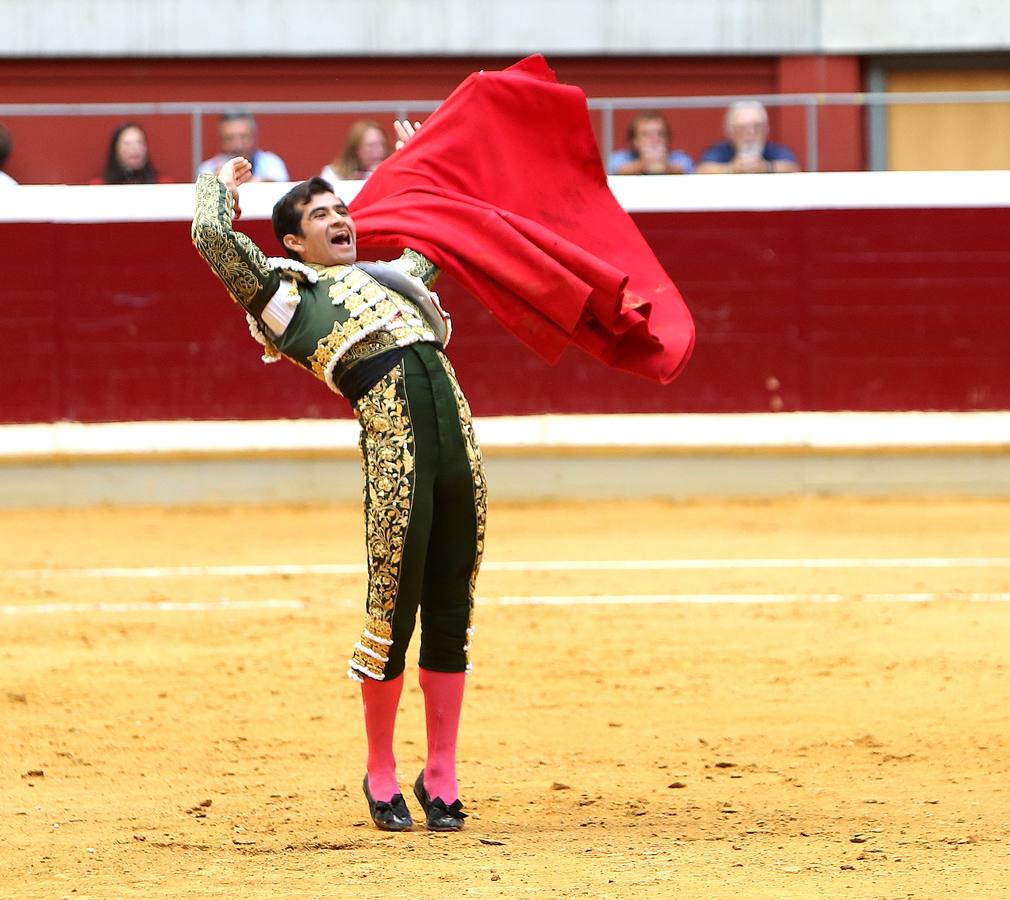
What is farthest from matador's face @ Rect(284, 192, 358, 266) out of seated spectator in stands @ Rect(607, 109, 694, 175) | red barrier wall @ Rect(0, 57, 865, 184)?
red barrier wall @ Rect(0, 57, 865, 184)

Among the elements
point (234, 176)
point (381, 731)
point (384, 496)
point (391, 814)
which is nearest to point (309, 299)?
point (234, 176)

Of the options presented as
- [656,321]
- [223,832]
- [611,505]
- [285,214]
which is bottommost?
[611,505]

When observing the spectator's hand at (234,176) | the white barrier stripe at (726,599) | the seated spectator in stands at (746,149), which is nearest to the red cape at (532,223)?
the spectator's hand at (234,176)

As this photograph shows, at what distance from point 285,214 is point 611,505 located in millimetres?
6261

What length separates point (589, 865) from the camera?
141 inches

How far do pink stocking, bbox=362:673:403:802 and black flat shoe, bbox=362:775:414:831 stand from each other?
13mm

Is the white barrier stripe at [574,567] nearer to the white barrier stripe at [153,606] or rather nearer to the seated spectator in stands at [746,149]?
the white barrier stripe at [153,606]

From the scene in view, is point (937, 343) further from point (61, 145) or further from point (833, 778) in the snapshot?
point (833, 778)

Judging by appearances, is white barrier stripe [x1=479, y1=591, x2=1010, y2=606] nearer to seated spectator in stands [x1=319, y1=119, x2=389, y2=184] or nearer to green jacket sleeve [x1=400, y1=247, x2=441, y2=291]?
green jacket sleeve [x1=400, y1=247, x2=441, y2=291]

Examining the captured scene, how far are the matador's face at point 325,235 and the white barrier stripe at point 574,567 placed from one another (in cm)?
400

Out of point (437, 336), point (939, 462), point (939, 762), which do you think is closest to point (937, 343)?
point (939, 462)

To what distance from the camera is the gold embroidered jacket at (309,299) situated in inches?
152

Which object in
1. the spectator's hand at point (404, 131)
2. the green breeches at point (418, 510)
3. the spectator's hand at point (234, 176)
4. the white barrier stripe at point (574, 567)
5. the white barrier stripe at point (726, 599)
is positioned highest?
the spectator's hand at point (404, 131)

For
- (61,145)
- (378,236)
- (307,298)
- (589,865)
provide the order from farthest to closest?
(61,145) < (378,236) < (307,298) < (589,865)
